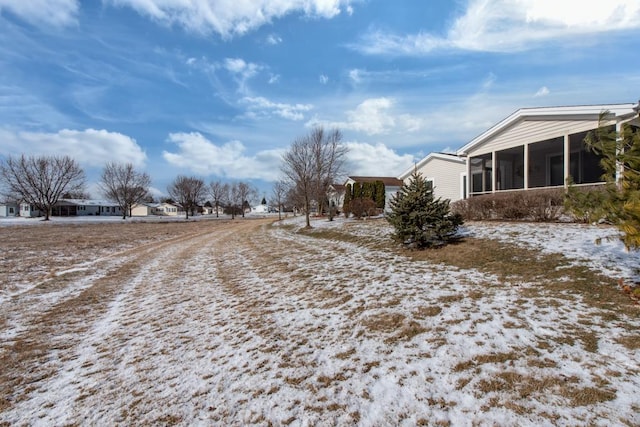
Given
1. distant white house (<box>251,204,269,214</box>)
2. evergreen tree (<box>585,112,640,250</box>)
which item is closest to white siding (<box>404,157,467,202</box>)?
evergreen tree (<box>585,112,640,250</box>)

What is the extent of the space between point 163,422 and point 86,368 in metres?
1.89

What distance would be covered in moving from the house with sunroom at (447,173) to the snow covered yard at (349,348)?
10076 mm

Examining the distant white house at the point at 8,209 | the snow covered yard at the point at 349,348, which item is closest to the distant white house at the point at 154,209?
the distant white house at the point at 8,209

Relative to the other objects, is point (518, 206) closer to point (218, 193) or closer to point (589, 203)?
point (589, 203)

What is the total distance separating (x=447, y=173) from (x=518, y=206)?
8.39 meters

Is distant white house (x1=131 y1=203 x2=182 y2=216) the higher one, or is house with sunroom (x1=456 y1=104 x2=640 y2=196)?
house with sunroom (x1=456 y1=104 x2=640 y2=196)

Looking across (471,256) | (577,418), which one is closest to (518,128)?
(471,256)

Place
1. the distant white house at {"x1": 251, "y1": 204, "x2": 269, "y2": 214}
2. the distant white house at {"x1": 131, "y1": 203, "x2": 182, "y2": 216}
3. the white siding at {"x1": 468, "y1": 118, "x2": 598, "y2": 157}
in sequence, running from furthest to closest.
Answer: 1. the distant white house at {"x1": 251, "y1": 204, "x2": 269, "y2": 214}
2. the distant white house at {"x1": 131, "y1": 203, "x2": 182, "y2": 216}
3. the white siding at {"x1": 468, "y1": 118, "x2": 598, "y2": 157}

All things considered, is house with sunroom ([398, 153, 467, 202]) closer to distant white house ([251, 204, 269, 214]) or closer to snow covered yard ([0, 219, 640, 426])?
snow covered yard ([0, 219, 640, 426])

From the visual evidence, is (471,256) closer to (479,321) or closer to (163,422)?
(479,321)

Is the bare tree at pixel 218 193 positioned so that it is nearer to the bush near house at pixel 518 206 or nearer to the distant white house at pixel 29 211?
the distant white house at pixel 29 211

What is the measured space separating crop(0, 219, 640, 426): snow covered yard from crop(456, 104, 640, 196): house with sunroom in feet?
17.5

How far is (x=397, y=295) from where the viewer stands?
539 centimetres

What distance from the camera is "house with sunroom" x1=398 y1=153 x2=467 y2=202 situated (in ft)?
56.3
